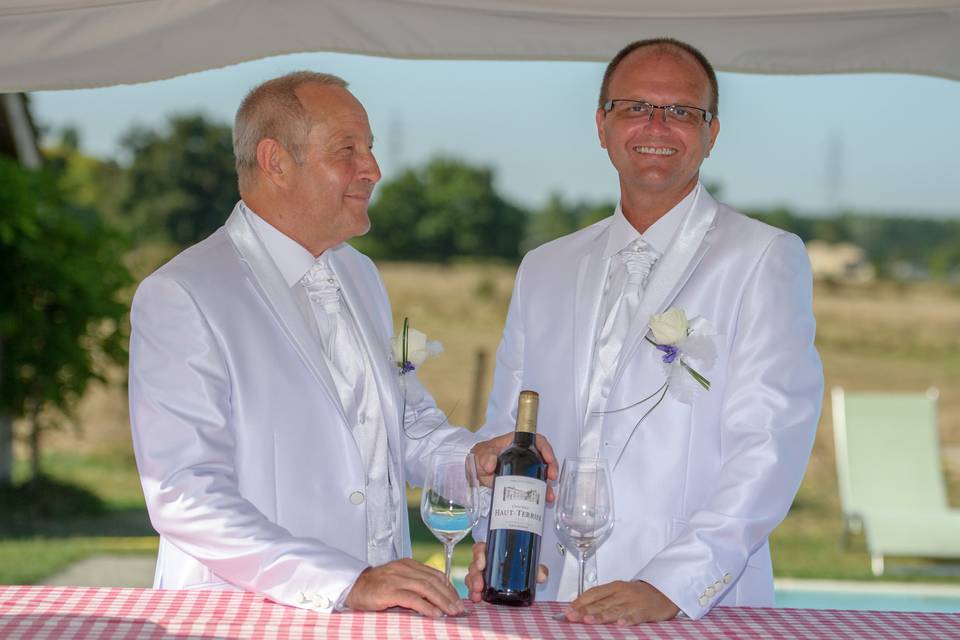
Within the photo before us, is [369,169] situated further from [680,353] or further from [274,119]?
[680,353]

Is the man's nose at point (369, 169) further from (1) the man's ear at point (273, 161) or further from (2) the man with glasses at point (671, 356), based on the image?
(2) the man with glasses at point (671, 356)

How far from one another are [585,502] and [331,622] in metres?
0.54

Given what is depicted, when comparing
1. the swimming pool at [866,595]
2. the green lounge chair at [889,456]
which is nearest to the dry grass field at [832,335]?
the green lounge chair at [889,456]

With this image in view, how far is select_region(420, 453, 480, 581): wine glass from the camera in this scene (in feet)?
8.43

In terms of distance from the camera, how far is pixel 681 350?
10.1 ft

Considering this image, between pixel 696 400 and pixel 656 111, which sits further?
pixel 656 111

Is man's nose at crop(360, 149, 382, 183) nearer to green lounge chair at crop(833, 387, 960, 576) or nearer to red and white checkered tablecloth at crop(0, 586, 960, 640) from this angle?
red and white checkered tablecloth at crop(0, 586, 960, 640)

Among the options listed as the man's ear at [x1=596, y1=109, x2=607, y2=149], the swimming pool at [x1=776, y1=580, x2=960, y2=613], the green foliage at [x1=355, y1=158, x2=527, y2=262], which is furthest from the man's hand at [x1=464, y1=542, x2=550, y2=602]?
the green foliage at [x1=355, y1=158, x2=527, y2=262]

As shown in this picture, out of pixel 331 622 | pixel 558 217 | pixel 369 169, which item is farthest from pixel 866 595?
pixel 331 622

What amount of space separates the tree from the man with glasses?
8370 mm

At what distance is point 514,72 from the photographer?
55.9 feet

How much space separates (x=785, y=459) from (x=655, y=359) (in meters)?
0.47

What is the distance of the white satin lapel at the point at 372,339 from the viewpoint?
3.21 m

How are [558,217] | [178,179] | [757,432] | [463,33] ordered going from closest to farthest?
[757,432] < [463,33] < [178,179] < [558,217]
